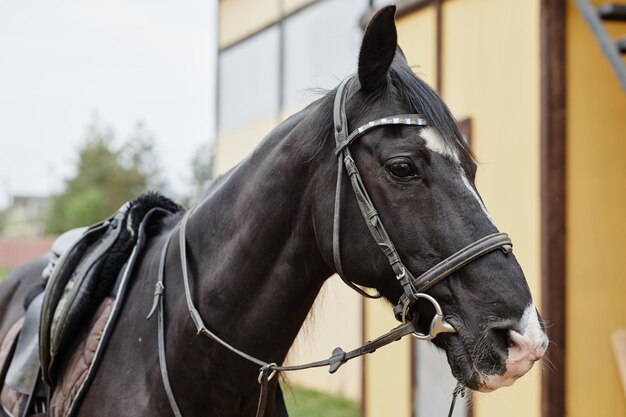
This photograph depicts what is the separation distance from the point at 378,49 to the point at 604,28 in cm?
227

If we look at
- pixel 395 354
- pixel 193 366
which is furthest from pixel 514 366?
pixel 395 354

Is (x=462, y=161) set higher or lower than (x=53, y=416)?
higher

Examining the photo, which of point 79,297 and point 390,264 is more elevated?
point 390,264

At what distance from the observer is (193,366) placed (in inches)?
91.4

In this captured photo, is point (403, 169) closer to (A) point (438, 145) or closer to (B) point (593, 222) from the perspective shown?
(A) point (438, 145)

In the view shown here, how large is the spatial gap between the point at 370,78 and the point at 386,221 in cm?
44

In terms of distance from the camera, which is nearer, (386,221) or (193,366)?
(386,221)

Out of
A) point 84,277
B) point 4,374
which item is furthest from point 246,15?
point 84,277

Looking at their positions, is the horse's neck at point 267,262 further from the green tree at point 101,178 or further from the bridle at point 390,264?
the green tree at point 101,178

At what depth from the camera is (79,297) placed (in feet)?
8.54

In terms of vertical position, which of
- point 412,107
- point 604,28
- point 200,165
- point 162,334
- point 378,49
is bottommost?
point 200,165

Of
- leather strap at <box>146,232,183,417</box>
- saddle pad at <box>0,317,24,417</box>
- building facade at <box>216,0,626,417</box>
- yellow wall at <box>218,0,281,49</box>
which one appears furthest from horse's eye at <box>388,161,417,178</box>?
yellow wall at <box>218,0,281,49</box>

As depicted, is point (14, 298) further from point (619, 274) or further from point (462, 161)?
point (619, 274)

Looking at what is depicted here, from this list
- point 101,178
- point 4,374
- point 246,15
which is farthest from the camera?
point 101,178
